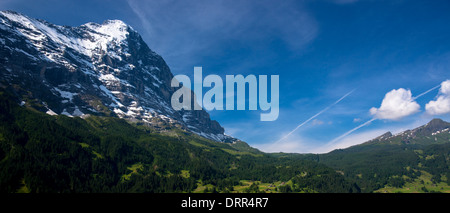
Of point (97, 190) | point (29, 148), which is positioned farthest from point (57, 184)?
point (29, 148)

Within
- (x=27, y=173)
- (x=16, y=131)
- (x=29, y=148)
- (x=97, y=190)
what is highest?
(x=16, y=131)

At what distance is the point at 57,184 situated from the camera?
520 feet
